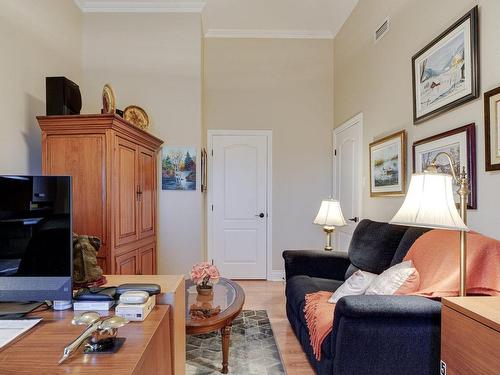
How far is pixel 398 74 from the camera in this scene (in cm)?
267

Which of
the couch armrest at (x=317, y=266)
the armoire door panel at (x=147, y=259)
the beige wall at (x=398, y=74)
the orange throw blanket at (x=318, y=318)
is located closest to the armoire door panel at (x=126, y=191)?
the armoire door panel at (x=147, y=259)

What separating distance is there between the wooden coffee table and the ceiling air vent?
2697 mm

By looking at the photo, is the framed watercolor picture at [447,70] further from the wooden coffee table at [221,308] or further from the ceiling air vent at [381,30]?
the wooden coffee table at [221,308]

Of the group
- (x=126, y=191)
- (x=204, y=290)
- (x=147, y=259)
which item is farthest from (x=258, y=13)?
(x=204, y=290)

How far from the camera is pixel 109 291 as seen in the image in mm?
1231

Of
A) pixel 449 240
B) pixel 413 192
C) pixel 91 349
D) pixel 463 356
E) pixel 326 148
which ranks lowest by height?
pixel 463 356

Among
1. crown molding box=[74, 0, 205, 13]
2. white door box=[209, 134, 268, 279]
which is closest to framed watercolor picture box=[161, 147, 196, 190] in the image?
white door box=[209, 134, 268, 279]

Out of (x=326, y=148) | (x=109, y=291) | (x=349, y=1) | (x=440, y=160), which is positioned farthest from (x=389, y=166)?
(x=109, y=291)

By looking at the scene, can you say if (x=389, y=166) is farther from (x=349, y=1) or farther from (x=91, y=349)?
(x=91, y=349)

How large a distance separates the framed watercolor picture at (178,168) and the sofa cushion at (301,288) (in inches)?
64.9

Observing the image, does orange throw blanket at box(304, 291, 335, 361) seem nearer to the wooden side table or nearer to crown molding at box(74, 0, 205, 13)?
the wooden side table

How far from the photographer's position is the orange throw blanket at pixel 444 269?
59.1 inches

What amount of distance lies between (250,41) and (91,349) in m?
4.29

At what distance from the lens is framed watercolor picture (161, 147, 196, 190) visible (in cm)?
356
